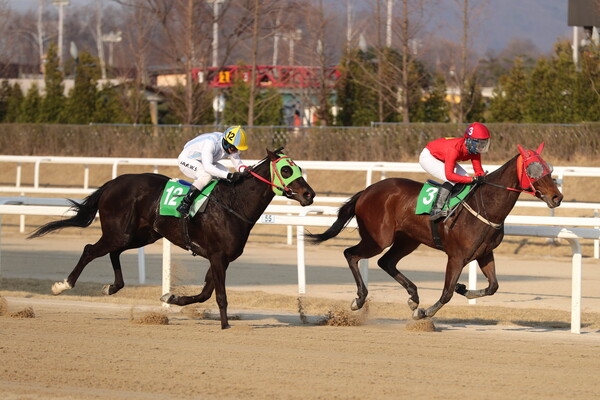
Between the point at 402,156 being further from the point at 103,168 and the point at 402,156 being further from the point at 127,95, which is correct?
the point at 127,95

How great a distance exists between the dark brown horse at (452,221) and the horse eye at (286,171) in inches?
37.0

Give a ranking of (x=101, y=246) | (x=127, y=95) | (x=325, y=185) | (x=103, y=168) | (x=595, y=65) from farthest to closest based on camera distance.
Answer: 1. (x=127, y=95)
2. (x=103, y=168)
3. (x=595, y=65)
4. (x=325, y=185)
5. (x=101, y=246)

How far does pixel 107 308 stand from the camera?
8203mm

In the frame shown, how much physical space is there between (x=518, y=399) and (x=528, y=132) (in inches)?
518

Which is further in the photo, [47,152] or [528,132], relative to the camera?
[47,152]

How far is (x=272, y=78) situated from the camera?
2783 cm

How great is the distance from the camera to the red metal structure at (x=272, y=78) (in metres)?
24.7

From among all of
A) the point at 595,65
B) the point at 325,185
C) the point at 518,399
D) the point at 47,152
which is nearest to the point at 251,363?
the point at 518,399

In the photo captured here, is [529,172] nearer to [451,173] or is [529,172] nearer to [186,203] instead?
[451,173]

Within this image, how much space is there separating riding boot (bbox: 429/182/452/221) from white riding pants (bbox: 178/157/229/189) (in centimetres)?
150

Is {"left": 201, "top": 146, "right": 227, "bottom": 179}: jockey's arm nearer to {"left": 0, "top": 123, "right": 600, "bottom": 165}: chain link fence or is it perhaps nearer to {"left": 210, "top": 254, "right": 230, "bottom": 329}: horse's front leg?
{"left": 210, "top": 254, "right": 230, "bottom": 329}: horse's front leg

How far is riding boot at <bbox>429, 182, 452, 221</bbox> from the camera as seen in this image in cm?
716

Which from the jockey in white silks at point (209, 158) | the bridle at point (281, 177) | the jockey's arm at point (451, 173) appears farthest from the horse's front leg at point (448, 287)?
the jockey in white silks at point (209, 158)

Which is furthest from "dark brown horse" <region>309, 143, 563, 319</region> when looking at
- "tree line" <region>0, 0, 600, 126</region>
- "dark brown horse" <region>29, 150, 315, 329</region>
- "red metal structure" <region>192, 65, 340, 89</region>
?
"red metal structure" <region>192, 65, 340, 89</region>
